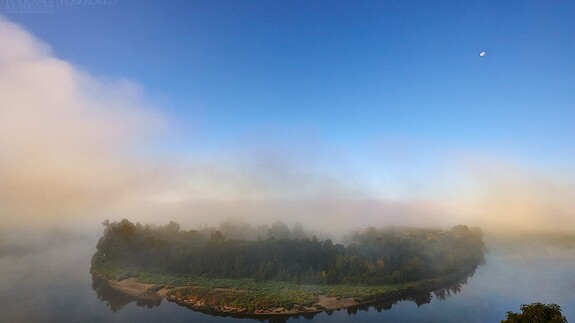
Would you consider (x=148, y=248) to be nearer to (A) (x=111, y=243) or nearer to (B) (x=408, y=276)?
(A) (x=111, y=243)

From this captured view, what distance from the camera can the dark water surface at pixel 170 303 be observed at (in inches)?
2496

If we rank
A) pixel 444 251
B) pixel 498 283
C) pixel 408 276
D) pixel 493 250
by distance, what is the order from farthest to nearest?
pixel 493 250, pixel 444 251, pixel 498 283, pixel 408 276

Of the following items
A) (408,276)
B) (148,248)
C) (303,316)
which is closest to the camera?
(303,316)

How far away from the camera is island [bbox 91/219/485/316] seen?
69.9 meters

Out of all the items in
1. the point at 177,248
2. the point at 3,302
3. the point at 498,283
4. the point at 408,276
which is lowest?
the point at 498,283

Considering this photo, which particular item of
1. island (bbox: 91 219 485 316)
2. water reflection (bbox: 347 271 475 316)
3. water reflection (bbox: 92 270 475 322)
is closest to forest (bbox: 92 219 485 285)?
island (bbox: 91 219 485 316)

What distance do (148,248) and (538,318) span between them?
98479 mm

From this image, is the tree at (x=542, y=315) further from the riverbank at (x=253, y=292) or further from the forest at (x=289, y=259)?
the forest at (x=289, y=259)

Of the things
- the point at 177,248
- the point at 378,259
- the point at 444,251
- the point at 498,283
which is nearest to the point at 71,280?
the point at 177,248

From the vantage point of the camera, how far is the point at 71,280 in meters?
86.4

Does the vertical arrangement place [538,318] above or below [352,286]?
above

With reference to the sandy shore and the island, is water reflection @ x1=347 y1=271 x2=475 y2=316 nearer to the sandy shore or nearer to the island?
the island

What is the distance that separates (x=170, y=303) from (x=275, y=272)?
1116 inches

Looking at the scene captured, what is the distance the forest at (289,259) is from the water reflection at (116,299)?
41.3 ft
